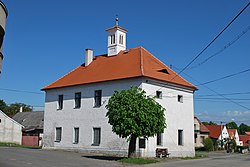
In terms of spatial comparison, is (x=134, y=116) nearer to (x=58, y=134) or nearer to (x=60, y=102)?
(x=60, y=102)

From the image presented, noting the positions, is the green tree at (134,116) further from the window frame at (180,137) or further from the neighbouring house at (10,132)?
the neighbouring house at (10,132)

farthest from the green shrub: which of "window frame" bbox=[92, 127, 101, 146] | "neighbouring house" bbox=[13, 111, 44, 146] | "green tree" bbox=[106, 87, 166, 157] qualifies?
"green tree" bbox=[106, 87, 166, 157]

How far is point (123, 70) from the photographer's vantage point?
31.3m

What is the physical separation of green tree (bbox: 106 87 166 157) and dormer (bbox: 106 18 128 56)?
12241mm

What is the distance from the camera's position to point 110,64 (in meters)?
34.4

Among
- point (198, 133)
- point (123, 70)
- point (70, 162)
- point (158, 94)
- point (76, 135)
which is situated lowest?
point (70, 162)

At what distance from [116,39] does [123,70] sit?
599 centimetres

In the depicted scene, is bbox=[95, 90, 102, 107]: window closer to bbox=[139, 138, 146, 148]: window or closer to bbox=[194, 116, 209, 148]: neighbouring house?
bbox=[139, 138, 146, 148]: window

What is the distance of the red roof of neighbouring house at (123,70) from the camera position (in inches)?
1195

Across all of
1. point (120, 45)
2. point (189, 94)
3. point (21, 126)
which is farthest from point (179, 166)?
point (21, 126)

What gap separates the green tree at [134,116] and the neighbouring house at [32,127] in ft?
83.3

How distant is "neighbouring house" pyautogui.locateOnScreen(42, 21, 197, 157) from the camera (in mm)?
29781

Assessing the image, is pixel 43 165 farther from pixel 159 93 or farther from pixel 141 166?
pixel 159 93

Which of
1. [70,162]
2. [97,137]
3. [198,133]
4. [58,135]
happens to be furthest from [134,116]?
[198,133]
